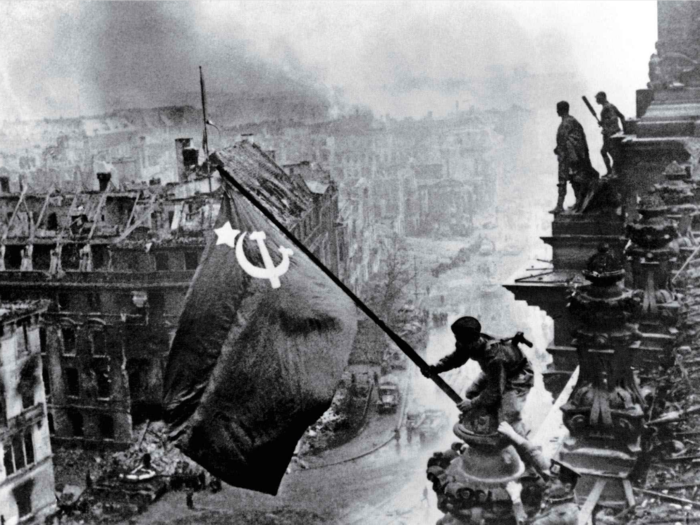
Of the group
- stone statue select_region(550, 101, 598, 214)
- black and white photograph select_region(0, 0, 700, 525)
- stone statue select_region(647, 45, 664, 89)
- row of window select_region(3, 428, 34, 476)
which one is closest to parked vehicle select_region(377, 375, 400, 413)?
black and white photograph select_region(0, 0, 700, 525)

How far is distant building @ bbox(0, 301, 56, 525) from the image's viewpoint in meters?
25.3

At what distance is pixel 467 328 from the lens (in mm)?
4848

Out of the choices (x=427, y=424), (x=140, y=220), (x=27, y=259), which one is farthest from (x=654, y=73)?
(x=27, y=259)

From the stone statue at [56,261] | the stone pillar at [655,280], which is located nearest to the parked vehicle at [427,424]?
the stone statue at [56,261]

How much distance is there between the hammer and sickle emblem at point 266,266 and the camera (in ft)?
18.1

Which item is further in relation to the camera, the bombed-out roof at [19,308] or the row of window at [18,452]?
the bombed-out roof at [19,308]

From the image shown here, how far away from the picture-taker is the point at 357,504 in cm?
2512

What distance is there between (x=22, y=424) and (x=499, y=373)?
2473cm

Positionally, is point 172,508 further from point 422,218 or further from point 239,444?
point 239,444

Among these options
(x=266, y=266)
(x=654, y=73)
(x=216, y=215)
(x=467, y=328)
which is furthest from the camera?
(x=216, y=215)

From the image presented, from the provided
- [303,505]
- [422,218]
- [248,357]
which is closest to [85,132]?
[422,218]

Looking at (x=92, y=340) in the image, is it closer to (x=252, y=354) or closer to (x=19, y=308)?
(x=19, y=308)

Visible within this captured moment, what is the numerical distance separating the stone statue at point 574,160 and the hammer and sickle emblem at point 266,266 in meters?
9.80

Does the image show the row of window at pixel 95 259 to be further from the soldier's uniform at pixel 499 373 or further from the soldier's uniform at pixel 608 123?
the soldier's uniform at pixel 499 373
